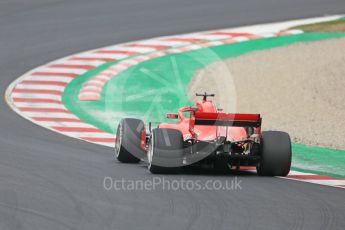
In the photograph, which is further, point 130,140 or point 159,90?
point 159,90

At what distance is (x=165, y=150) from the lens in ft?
48.0

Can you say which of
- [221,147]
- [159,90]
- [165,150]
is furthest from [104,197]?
[159,90]

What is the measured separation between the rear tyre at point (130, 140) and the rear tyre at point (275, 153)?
211cm

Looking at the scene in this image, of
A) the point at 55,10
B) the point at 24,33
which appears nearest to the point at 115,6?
the point at 55,10

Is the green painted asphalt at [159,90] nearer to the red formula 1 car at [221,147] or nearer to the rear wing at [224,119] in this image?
the red formula 1 car at [221,147]

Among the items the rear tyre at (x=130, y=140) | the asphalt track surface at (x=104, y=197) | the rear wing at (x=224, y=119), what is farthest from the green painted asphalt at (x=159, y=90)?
the rear tyre at (x=130, y=140)

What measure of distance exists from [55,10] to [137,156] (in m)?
16.5

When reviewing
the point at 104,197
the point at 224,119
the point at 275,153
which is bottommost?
the point at 104,197

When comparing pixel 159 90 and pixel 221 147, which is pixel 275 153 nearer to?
pixel 221 147

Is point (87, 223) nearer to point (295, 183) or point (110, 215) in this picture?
point (110, 215)

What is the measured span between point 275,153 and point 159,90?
9.43 m

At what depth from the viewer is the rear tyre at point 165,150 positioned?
14.6 metres

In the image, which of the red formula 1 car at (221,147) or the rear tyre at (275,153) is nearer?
the red formula 1 car at (221,147)

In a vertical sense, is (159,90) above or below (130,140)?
above
